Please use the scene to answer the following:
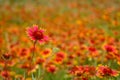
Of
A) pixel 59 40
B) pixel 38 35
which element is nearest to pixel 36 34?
pixel 38 35

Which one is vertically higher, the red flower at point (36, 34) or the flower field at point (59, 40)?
the flower field at point (59, 40)

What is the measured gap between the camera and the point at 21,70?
3.83 meters

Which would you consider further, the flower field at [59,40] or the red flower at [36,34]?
the flower field at [59,40]

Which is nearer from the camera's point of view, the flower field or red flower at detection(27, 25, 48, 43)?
red flower at detection(27, 25, 48, 43)

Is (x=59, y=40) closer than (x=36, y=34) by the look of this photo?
No

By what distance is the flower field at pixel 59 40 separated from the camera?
2.82 meters

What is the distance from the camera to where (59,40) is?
16.8 feet

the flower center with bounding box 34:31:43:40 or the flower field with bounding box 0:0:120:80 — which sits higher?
the flower field with bounding box 0:0:120:80

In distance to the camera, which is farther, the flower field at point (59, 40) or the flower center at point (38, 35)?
the flower field at point (59, 40)

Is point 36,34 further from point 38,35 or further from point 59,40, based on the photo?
point 59,40

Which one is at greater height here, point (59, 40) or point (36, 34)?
point (59, 40)

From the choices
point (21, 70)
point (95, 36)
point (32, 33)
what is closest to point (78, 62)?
point (21, 70)

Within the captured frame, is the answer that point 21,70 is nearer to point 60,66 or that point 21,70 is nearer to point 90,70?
point 60,66

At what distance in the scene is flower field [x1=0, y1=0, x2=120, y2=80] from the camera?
2.82 meters
